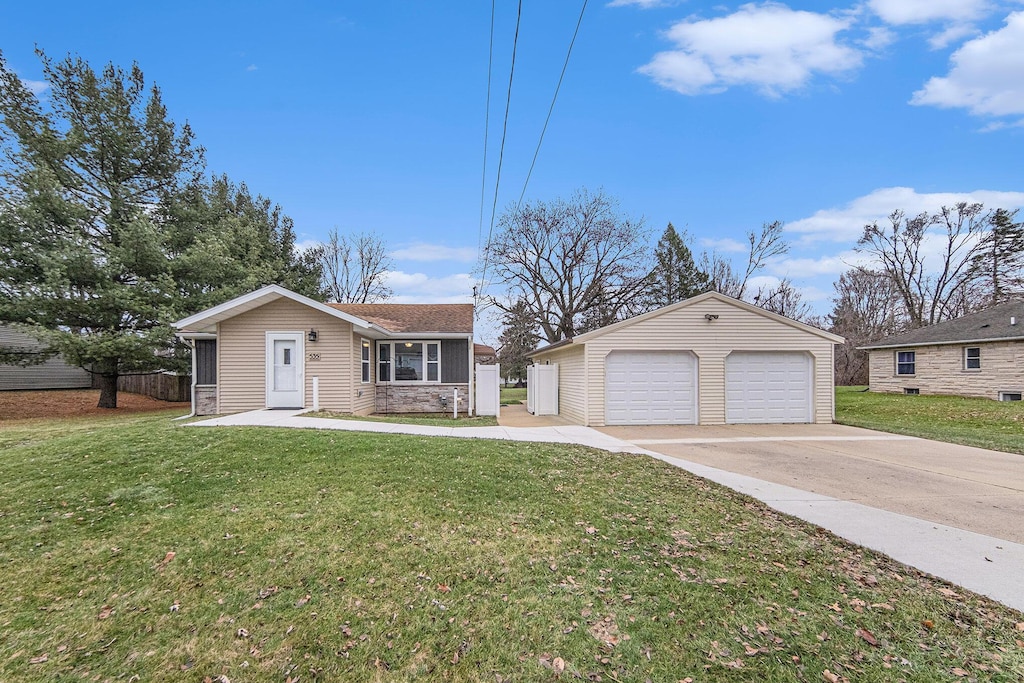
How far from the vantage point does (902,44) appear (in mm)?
11594

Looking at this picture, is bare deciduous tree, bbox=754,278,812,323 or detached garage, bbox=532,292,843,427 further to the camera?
bare deciduous tree, bbox=754,278,812,323

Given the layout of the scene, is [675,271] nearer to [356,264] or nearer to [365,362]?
[356,264]

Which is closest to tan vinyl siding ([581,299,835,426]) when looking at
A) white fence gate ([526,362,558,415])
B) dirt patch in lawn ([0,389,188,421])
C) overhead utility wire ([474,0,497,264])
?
white fence gate ([526,362,558,415])

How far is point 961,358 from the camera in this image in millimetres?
19406

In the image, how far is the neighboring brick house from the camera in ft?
58.1

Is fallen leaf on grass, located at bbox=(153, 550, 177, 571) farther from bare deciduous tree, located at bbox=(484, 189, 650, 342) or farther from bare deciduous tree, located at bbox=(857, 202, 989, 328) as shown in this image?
bare deciduous tree, located at bbox=(857, 202, 989, 328)

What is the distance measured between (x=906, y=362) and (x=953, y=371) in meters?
2.24

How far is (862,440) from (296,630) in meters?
11.8

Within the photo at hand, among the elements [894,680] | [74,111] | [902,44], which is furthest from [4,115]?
[902,44]

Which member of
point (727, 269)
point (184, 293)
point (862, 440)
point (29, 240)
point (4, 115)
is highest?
point (4, 115)

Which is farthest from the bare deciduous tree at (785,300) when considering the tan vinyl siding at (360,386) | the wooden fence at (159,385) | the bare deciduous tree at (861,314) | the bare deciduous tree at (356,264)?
the wooden fence at (159,385)

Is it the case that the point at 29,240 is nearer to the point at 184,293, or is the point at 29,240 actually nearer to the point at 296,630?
the point at 184,293

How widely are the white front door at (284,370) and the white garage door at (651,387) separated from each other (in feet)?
29.2

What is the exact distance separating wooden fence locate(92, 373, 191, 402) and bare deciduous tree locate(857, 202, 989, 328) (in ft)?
139
